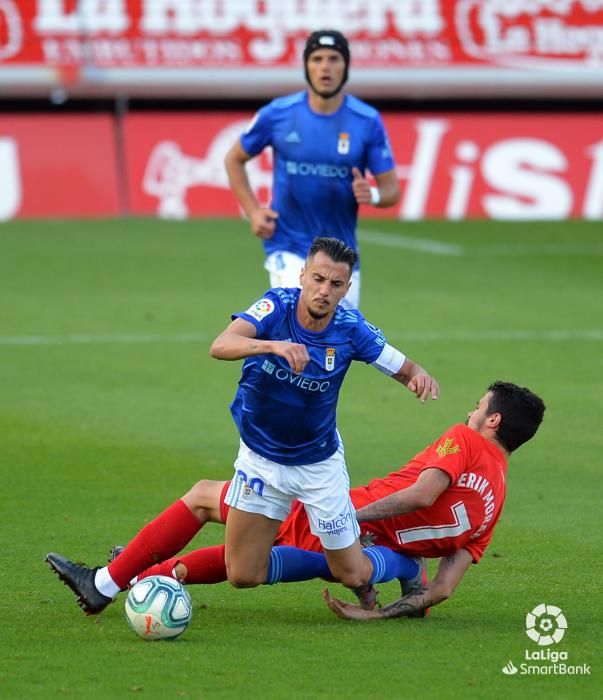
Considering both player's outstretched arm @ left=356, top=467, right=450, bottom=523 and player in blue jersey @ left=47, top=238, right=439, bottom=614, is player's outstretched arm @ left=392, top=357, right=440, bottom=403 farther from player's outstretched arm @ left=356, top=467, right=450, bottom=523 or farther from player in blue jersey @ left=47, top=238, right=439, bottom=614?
player's outstretched arm @ left=356, top=467, right=450, bottom=523

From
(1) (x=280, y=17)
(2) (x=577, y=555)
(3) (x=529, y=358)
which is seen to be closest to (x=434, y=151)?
(1) (x=280, y=17)

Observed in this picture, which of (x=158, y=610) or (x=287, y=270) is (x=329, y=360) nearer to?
(x=158, y=610)

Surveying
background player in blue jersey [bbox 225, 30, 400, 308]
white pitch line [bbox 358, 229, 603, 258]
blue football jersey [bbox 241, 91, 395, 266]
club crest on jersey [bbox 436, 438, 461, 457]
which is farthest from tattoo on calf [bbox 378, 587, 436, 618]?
white pitch line [bbox 358, 229, 603, 258]

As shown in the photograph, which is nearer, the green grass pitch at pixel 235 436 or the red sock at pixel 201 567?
the green grass pitch at pixel 235 436

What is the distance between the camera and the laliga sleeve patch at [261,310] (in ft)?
20.3

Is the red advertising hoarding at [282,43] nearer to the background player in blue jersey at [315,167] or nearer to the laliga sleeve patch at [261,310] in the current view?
the background player in blue jersey at [315,167]

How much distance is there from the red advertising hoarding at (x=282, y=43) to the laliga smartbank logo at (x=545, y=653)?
18.3 metres

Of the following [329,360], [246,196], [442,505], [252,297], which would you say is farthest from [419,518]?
[252,297]

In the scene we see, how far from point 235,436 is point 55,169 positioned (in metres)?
13.0

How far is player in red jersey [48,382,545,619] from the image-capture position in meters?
6.40

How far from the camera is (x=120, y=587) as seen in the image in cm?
641

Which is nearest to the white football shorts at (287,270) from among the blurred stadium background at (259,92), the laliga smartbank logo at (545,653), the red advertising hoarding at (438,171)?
the laliga smartbank logo at (545,653)

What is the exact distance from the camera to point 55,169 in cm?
2247

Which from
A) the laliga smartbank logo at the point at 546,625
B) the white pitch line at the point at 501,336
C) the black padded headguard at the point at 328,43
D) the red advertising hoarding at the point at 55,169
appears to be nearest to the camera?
the laliga smartbank logo at the point at 546,625
